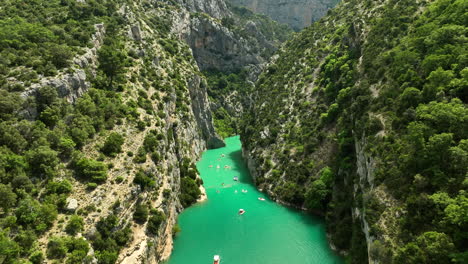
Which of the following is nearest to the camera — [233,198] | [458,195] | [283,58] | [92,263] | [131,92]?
[458,195]

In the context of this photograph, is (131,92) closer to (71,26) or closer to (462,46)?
→ (71,26)

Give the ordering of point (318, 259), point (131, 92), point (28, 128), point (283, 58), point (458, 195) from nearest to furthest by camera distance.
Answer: point (458, 195), point (28, 128), point (318, 259), point (131, 92), point (283, 58)

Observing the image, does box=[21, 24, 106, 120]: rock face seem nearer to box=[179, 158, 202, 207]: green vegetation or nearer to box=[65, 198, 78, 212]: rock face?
box=[65, 198, 78, 212]: rock face

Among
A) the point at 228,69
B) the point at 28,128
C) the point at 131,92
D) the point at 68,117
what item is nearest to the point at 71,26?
the point at 131,92

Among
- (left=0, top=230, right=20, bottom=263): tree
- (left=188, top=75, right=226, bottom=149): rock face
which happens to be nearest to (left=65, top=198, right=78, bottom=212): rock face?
(left=0, top=230, right=20, bottom=263): tree

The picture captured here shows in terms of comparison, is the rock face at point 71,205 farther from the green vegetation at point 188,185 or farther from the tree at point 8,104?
the green vegetation at point 188,185

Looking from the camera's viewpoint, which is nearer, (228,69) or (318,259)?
(318,259)

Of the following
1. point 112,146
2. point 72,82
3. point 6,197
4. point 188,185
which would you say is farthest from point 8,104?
point 188,185
